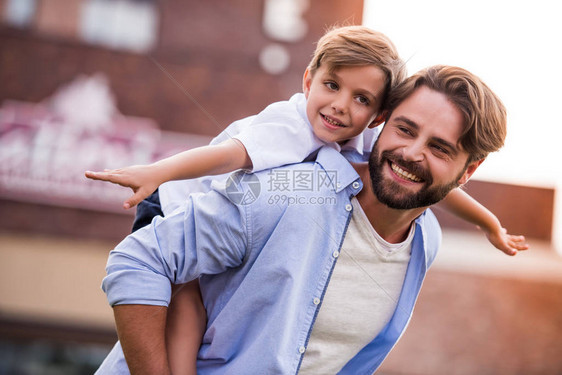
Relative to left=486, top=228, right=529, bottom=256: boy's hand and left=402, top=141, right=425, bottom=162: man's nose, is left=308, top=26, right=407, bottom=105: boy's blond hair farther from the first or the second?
left=486, top=228, right=529, bottom=256: boy's hand

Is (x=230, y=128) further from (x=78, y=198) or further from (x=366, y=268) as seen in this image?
(x=78, y=198)

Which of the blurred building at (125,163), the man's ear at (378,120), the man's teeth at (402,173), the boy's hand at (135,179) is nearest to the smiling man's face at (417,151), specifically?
the man's teeth at (402,173)

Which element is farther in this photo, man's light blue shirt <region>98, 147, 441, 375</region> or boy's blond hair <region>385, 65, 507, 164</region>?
boy's blond hair <region>385, 65, 507, 164</region>

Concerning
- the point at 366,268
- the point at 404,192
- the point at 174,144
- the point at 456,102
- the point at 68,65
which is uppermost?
the point at 456,102

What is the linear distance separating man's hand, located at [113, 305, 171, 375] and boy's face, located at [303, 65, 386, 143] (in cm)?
47

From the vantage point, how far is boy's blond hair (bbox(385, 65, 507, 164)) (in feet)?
4.18

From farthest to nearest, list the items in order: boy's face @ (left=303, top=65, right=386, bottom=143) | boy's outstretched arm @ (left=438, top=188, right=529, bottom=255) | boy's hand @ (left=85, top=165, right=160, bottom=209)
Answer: boy's outstretched arm @ (left=438, top=188, right=529, bottom=255), boy's face @ (left=303, top=65, right=386, bottom=143), boy's hand @ (left=85, top=165, right=160, bottom=209)

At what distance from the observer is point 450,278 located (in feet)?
17.2

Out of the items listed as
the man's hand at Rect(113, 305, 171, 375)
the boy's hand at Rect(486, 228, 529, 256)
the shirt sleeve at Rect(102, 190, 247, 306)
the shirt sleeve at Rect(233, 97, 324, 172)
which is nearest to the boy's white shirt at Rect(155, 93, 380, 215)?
the shirt sleeve at Rect(233, 97, 324, 172)

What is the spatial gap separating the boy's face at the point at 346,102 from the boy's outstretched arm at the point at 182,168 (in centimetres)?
18

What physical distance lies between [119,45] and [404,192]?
4725 mm

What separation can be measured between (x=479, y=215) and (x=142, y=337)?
76cm

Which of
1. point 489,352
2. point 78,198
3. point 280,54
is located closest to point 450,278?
point 489,352

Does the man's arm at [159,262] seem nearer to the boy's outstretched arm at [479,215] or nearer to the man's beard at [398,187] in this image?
the man's beard at [398,187]
